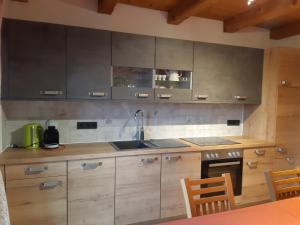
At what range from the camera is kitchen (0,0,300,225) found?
211 cm

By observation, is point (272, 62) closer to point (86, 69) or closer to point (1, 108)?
point (86, 69)

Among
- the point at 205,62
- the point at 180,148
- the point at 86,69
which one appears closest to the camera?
the point at 86,69

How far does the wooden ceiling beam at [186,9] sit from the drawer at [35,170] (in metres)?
1.91

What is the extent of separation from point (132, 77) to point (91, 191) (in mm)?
1196

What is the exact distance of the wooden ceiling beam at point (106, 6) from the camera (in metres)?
2.36

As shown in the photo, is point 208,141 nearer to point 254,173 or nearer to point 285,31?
point 254,173

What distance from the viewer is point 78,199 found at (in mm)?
2184

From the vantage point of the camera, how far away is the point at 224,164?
8.84 ft

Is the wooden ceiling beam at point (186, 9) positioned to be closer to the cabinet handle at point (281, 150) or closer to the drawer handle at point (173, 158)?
the drawer handle at point (173, 158)

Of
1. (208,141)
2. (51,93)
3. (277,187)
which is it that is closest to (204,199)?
(277,187)

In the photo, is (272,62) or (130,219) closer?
(130,219)

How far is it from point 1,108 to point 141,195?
1528mm

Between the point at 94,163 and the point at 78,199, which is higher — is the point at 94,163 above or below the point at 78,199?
above

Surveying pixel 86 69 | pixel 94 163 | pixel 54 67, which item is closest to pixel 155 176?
pixel 94 163
